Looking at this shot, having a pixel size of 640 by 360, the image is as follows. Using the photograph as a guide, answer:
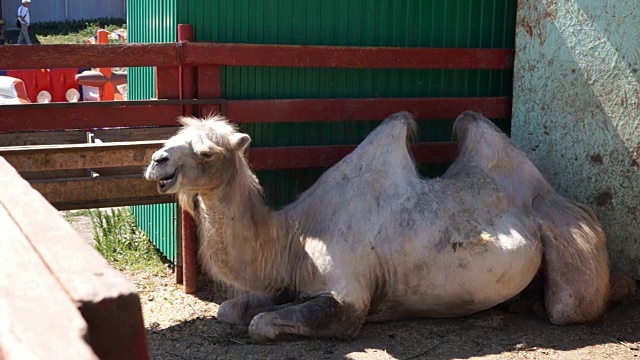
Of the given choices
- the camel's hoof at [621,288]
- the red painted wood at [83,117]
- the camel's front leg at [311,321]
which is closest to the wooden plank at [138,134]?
the red painted wood at [83,117]

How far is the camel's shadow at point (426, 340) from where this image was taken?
5.56 meters

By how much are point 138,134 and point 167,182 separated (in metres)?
1.27

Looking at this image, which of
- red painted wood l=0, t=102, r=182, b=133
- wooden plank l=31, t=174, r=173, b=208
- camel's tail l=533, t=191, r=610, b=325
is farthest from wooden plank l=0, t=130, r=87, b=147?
camel's tail l=533, t=191, r=610, b=325

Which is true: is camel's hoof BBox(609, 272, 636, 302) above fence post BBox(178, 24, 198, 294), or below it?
below

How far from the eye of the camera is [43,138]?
21.1 ft

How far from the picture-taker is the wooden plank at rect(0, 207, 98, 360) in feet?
4.78

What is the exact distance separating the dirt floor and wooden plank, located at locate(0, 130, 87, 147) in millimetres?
1250

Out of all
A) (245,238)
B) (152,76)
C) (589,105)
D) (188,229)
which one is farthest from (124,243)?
(589,105)

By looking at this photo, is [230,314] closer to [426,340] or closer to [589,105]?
[426,340]

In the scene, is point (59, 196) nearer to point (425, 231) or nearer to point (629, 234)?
point (425, 231)

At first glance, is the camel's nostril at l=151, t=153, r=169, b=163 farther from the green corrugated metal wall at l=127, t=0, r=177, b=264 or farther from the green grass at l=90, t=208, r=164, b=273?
the green grass at l=90, t=208, r=164, b=273

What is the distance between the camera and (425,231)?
608 centimetres

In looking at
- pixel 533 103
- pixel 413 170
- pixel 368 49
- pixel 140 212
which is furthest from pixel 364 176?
pixel 140 212

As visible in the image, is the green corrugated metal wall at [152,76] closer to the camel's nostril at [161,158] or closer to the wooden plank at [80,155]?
the wooden plank at [80,155]
